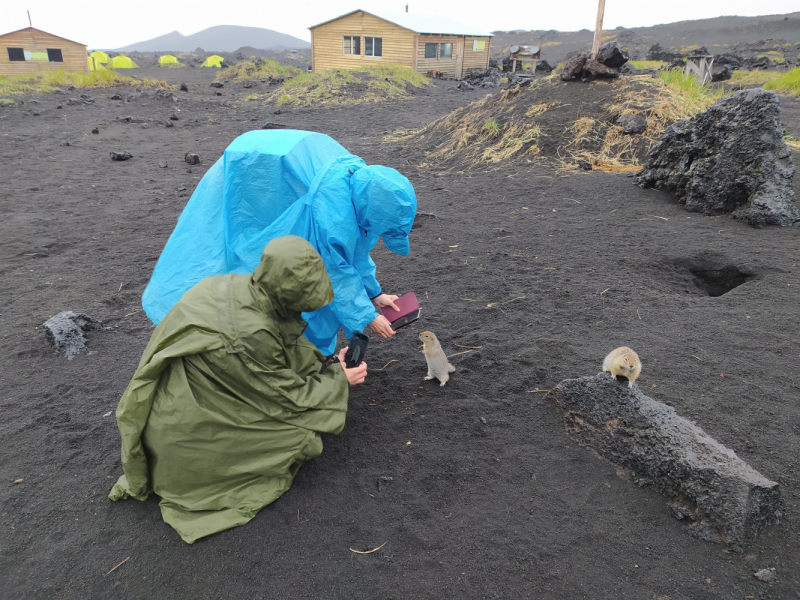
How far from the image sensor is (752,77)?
61.3ft

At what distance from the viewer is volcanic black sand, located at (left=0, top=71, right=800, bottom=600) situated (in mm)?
2143

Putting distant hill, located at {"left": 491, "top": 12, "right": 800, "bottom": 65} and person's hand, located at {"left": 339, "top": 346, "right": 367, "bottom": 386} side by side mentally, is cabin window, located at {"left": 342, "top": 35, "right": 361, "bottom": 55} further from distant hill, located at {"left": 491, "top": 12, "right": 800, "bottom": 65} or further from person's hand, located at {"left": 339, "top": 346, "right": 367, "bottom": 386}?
person's hand, located at {"left": 339, "top": 346, "right": 367, "bottom": 386}

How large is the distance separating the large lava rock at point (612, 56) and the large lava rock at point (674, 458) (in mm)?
8849

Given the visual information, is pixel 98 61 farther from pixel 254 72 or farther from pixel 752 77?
pixel 752 77

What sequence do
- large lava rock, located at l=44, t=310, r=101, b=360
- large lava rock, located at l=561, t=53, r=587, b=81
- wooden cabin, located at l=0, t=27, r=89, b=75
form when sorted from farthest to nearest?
wooden cabin, located at l=0, t=27, r=89, b=75
large lava rock, located at l=561, t=53, r=587, b=81
large lava rock, located at l=44, t=310, r=101, b=360

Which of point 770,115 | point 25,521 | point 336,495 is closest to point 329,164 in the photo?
point 336,495

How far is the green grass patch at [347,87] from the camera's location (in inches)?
716

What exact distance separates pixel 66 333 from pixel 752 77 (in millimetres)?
24305

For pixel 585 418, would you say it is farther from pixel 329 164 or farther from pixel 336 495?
pixel 329 164

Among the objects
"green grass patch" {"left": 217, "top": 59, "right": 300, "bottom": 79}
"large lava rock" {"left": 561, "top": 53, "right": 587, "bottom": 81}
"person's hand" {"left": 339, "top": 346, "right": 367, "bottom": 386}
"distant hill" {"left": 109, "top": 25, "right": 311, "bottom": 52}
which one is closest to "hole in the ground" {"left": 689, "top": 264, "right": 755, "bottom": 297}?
"person's hand" {"left": 339, "top": 346, "right": 367, "bottom": 386}

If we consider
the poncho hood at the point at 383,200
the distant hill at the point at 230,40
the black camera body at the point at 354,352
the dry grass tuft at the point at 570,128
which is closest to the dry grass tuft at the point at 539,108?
the dry grass tuft at the point at 570,128

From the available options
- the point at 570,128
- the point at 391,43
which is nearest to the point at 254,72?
the point at 391,43

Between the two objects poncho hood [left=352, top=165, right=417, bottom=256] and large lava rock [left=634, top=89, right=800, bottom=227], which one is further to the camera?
large lava rock [left=634, top=89, right=800, bottom=227]

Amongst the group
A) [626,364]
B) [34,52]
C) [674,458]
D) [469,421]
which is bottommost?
[469,421]
